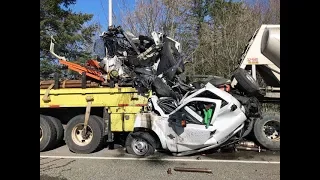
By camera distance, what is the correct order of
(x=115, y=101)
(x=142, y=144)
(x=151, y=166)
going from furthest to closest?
(x=115, y=101) → (x=142, y=144) → (x=151, y=166)

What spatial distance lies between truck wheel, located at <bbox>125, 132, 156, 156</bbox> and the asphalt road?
0.20 m

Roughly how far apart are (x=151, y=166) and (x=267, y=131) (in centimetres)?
324

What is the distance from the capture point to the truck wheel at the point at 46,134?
9375 millimetres

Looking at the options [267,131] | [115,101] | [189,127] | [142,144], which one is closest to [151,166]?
[142,144]

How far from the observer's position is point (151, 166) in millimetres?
7605

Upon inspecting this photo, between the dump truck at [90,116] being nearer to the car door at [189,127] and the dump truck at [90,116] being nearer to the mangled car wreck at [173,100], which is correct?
the mangled car wreck at [173,100]

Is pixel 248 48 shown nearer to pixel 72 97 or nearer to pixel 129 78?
pixel 129 78

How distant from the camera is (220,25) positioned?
2159cm

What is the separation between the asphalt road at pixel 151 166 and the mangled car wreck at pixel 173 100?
1.18 ft

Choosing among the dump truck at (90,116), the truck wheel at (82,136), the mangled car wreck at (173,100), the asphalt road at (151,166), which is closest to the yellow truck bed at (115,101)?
the dump truck at (90,116)

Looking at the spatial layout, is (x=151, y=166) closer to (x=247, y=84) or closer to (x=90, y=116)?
(x=90, y=116)

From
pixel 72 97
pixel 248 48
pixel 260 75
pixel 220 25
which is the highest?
pixel 220 25

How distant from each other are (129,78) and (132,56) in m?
0.77
